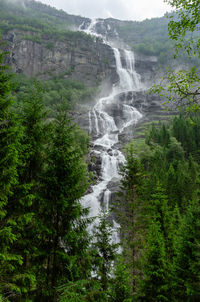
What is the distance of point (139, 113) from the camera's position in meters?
82.2

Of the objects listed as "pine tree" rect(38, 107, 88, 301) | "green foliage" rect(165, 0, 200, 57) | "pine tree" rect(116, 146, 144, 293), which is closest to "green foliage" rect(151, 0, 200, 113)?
"green foliage" rect(165, 0, 200, 57)

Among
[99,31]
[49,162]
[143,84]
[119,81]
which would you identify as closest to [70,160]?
[49,162]

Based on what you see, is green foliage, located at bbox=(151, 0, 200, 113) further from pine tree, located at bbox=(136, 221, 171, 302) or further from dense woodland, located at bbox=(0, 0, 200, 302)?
pine tree, located at bbox=(136, 221, 171, 302)

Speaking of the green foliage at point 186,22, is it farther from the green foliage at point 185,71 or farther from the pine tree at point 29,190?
the pine tree at point 29,190

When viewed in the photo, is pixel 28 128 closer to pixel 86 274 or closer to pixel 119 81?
pixel 86 274

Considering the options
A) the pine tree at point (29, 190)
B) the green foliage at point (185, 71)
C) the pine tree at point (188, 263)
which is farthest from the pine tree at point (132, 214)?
the green foliage at point (185, 71)

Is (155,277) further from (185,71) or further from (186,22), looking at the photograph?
(186,22)

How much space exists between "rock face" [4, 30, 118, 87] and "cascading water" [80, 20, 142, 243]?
8.07m

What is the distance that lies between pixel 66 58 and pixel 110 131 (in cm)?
8013

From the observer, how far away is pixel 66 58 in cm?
12212

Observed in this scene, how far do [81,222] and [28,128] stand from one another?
4.52 meters

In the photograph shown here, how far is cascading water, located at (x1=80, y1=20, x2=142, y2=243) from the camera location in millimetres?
31806

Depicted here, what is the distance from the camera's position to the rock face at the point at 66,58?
361ft

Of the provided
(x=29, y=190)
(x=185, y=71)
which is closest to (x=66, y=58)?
(x=29, y=190)
